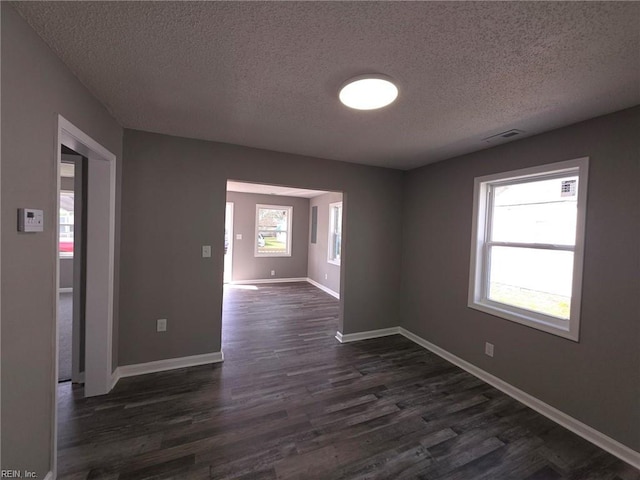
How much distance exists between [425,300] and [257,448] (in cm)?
259

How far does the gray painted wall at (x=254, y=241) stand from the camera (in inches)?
276

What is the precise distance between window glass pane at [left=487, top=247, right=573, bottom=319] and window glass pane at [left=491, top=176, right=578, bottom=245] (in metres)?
0.13

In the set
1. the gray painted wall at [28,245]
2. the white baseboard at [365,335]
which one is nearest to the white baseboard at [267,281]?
the white baseboard at [365,335]

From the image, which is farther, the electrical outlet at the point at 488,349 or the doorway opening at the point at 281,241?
the doorway opening at the point at 281,241

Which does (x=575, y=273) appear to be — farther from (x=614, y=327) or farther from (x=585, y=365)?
(x=585, y=365)

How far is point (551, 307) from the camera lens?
7.77 feet

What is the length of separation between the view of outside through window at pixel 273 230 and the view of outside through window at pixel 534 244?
5404 mm

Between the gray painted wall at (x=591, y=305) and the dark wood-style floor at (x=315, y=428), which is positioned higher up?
the gray painted wall at (x=591, y=305)

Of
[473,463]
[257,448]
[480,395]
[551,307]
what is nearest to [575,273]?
[551,307]

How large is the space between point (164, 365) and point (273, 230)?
4.93 m

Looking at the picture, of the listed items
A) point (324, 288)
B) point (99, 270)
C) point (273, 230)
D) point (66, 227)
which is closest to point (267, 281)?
point (273, 230)

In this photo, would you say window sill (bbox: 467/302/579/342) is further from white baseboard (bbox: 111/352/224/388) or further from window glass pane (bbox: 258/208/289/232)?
window glass pane (bbox: 258/208/289/232)

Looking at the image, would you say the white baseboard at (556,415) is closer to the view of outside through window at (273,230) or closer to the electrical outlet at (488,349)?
the electrical outlet at (488,349)

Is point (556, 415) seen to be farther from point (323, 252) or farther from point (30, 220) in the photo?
point (323, 252)
